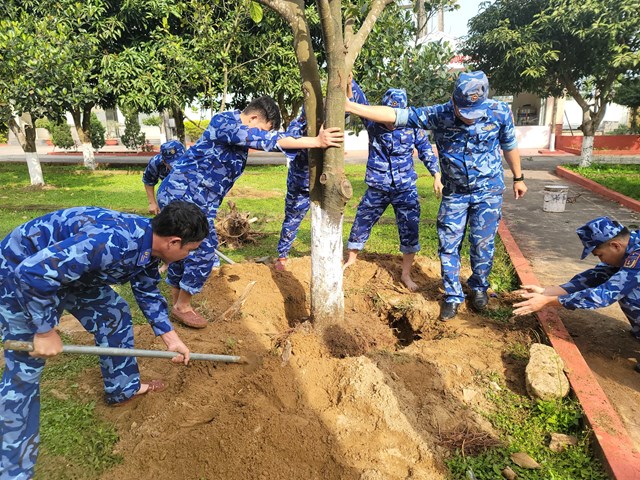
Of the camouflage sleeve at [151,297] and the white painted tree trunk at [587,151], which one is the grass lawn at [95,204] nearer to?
the camouflage sleeve at [151,297]

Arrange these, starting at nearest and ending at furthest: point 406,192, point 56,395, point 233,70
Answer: point 56,395
point 406,192
point 233,70

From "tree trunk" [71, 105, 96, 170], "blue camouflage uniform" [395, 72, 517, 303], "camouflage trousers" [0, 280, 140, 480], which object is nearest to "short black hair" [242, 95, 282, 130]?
"blue camouflage uniform" [395, 72, 517, 303]

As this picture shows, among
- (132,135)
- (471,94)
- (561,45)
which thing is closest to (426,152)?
(471,94)

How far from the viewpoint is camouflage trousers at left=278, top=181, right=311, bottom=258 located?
14.9 ft

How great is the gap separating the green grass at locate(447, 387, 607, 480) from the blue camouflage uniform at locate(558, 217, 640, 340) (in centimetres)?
66

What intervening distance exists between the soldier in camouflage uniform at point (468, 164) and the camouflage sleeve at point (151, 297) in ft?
5.95

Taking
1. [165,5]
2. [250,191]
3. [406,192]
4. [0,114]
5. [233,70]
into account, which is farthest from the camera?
[233,70]

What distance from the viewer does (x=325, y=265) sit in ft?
10.4

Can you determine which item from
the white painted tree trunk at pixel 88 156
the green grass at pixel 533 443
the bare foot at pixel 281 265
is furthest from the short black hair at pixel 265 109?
the white painted tree trunk at pixel 88 156

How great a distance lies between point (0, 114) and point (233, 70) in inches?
228

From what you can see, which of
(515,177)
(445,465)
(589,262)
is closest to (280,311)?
(445,465)

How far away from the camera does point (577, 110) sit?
33719 millimetres

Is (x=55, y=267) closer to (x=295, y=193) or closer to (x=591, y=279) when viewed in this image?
(x=295, y=193)

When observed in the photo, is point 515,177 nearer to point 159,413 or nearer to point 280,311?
point 280,311
